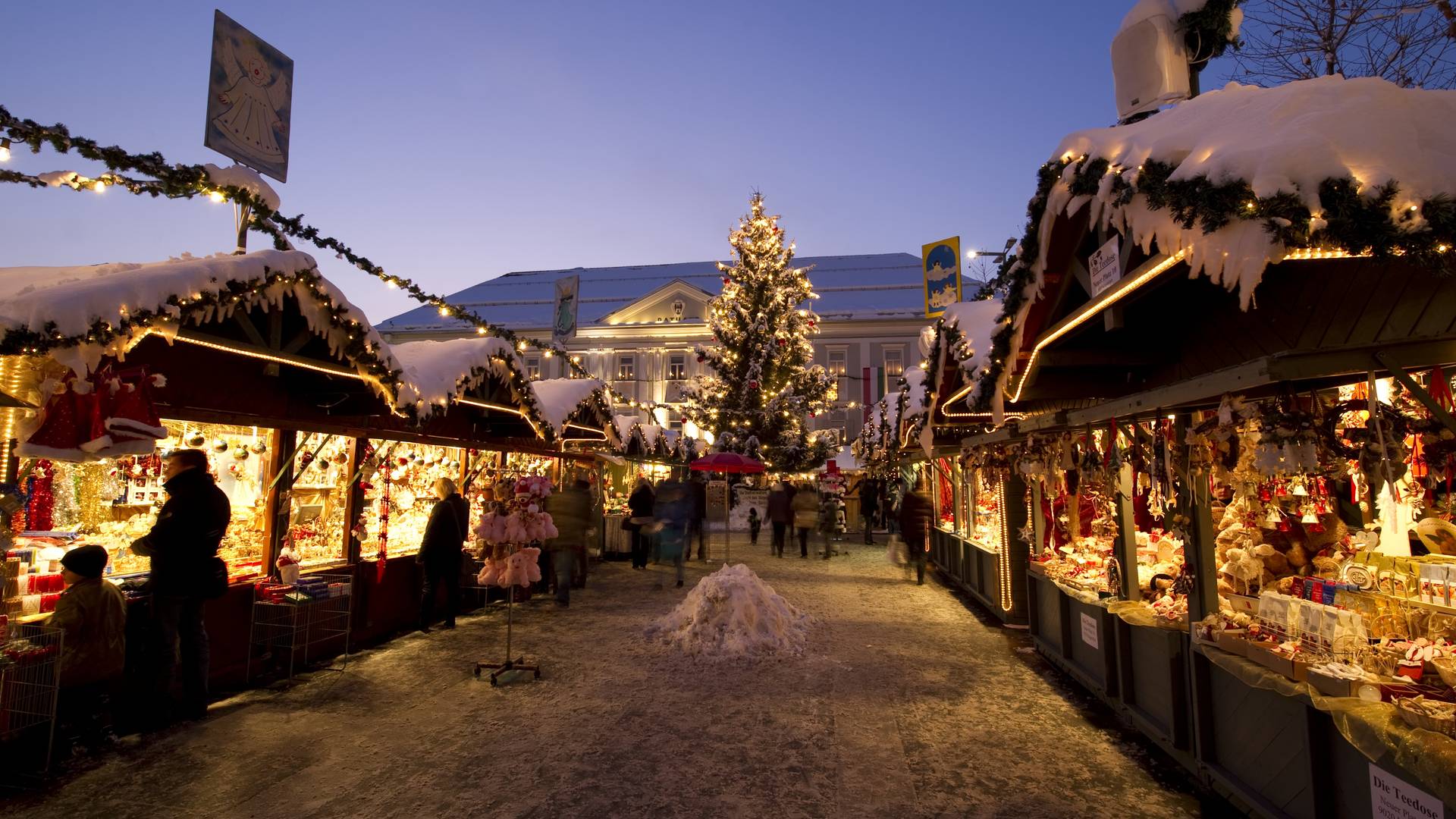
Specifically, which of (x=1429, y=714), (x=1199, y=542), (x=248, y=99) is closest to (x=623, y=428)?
(x=248, y=99)

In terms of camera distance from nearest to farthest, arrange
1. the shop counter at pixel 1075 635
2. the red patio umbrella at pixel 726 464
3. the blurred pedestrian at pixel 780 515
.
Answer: the shop counter at pixel 1075 635 → the red patio umbrella at pixel 726 464 → the blurred pedestrian at pixel 780 515

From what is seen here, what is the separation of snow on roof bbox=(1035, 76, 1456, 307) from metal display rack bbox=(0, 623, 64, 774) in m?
7.13

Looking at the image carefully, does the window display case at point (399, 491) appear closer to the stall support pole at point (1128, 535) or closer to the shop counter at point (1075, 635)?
the shop counter at point (1075, 635)

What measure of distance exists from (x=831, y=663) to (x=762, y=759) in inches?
105

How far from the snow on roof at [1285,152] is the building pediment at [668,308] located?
3773 centimetres

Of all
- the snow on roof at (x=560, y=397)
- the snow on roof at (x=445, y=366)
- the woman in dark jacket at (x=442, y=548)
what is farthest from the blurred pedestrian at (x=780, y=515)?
the woman in dark jacket at (x=442, y=548)

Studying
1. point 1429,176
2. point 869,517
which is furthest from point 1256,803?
point 869,517

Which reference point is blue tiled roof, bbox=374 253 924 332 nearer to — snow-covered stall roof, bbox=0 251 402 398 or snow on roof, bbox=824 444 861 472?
snow on roof, bbox=824 444 861 472

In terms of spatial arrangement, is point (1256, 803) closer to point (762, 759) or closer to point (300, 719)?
point (762, 759)

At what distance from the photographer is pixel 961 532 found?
43.1 ft

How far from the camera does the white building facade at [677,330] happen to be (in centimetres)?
3950

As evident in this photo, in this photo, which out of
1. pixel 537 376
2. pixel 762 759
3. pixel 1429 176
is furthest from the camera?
pixel 537 376

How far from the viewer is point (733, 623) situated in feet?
26.7

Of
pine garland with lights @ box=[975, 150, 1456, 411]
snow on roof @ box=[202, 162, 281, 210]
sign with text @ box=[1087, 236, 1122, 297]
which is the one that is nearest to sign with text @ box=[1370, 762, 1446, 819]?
pine garland with lights @ box=[975, 150, 1456, 411]
